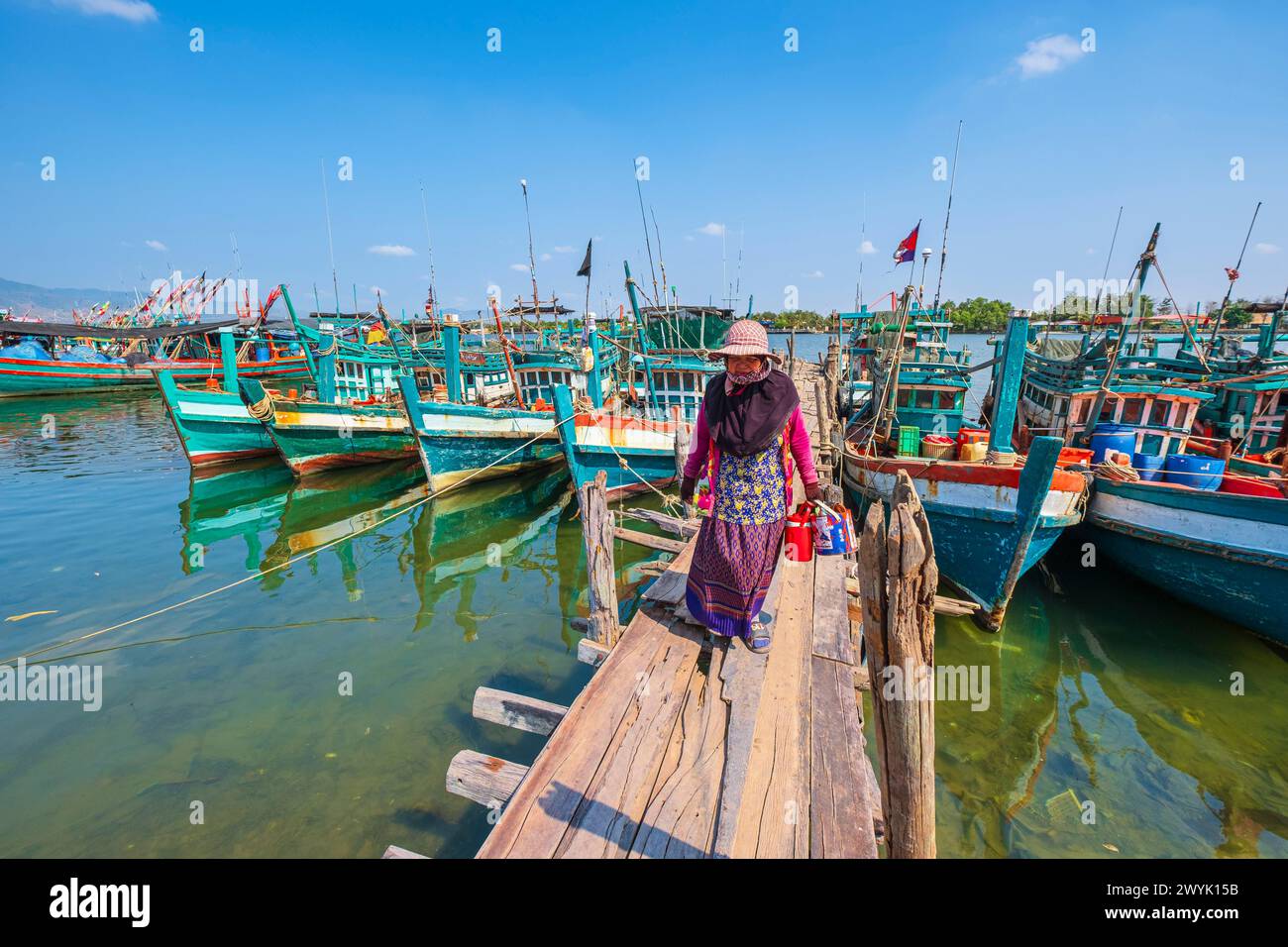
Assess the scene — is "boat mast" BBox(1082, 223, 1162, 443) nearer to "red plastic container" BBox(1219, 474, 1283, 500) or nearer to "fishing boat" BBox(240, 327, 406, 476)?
"red plastic container" BBox(1219, 474, 1283, 500)

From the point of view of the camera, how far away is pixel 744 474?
3609 mm

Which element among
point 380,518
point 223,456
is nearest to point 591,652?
point 380,518

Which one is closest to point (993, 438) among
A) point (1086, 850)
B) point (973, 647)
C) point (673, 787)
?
point (973, 647)

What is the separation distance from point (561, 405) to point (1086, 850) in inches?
358

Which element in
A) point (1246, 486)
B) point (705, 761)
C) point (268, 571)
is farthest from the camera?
point (268, 571)

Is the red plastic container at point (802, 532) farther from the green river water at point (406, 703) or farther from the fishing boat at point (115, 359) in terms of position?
the fishing boat at point (115, 359)

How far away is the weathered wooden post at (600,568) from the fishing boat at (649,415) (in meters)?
4.01

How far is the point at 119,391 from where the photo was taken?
106 ft

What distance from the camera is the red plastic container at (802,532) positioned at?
12.6 ft

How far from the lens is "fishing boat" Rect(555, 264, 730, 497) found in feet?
36.2

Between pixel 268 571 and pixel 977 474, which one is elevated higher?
pixel 977 474

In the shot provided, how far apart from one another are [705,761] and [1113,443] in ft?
29.4

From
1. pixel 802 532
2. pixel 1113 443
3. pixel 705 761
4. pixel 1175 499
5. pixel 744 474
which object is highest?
pixel 744 474

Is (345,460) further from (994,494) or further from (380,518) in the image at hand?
(994,494)
